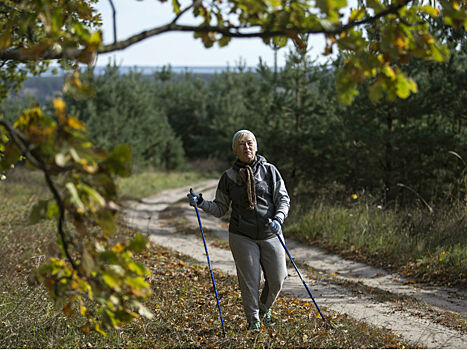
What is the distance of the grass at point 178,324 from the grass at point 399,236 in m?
2.78

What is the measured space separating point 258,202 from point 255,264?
59cm

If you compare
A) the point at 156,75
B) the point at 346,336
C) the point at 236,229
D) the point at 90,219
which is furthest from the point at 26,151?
the point at 156,75

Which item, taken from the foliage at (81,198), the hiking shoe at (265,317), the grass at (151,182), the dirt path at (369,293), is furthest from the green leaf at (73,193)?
the grass at (151,182)

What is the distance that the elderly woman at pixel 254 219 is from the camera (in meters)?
4.53

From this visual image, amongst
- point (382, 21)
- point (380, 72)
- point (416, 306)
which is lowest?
point (416, 306)

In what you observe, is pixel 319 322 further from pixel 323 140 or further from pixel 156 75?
pixel 156 75

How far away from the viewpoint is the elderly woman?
14.9ft

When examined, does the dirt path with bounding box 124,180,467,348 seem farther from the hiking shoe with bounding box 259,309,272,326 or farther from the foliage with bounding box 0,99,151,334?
the foliage with bounding box 0,99,151,334

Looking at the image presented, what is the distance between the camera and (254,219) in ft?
14.8

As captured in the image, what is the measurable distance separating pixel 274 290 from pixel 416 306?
2437 millimetres

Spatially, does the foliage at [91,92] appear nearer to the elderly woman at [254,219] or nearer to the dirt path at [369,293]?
the elderly woman at [254,219]

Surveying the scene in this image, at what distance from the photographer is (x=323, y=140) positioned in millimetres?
13461

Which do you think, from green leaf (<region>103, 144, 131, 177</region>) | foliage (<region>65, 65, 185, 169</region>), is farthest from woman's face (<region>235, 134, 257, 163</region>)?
foliage (<region>65, 65, 185, 169</region>)

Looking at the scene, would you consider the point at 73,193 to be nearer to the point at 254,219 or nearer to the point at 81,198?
the point at 81,198
